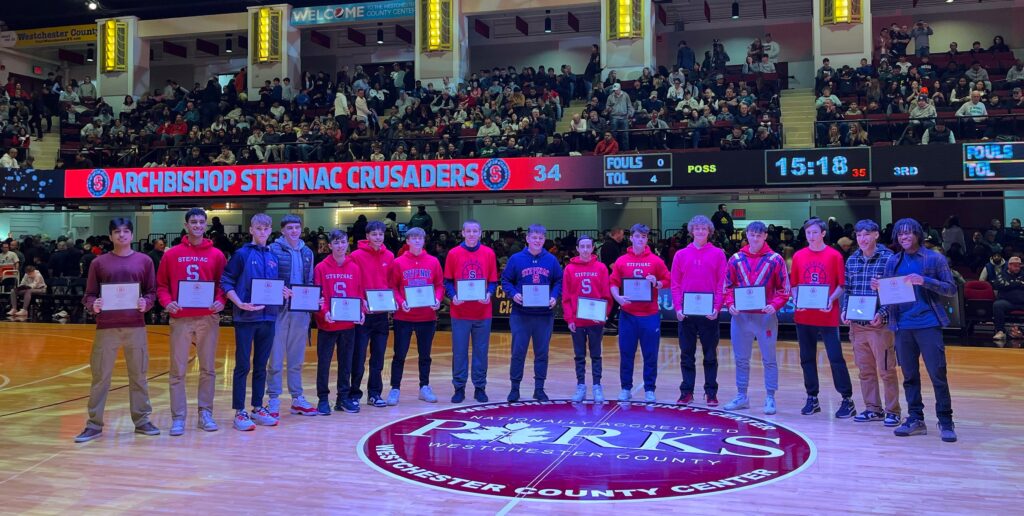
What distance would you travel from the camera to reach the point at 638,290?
25.5 ft

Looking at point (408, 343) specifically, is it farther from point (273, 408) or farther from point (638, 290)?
point (638, 290)

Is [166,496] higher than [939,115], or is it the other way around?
[939,115]

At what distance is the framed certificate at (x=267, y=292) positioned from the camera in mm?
6660

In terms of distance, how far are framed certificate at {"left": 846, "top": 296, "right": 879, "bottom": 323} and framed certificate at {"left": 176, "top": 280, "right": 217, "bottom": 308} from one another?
5.49m

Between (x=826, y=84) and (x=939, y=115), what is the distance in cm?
261

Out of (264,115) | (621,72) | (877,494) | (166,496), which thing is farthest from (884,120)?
(264,115)

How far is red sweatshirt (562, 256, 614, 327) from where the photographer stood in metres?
7.96

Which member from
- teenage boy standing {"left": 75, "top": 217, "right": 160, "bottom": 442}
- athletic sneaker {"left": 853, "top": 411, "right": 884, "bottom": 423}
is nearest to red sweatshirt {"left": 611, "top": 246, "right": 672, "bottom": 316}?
athletic sneaker {"left": 853, "top": 411, "right": 884, "bottom": 423}

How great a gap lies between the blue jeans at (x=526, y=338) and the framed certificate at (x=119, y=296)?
11.2ft

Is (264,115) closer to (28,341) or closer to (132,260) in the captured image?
(28,341)

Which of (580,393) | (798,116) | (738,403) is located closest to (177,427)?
(580,393)

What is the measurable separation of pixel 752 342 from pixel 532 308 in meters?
2.14

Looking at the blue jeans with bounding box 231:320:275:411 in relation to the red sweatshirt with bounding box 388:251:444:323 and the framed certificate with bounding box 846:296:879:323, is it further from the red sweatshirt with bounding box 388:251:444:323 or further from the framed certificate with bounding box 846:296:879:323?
the framed certificate with bounding box 846:296:879:323

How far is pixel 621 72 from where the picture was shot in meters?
22.8
